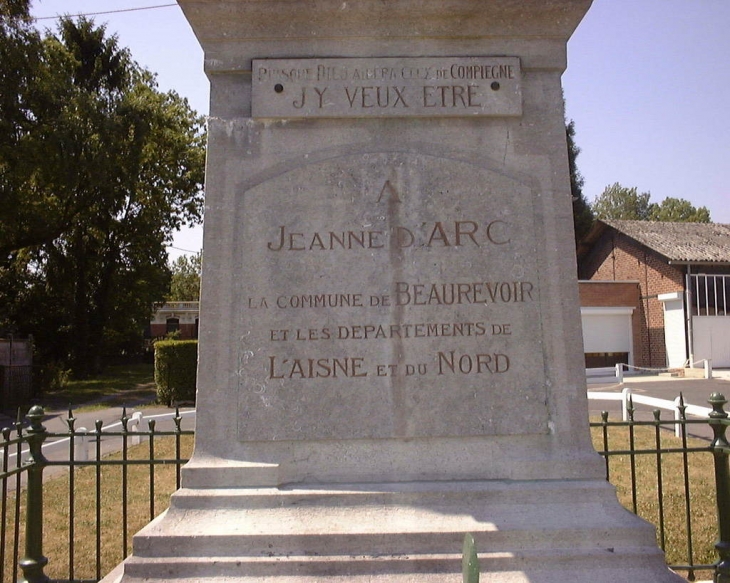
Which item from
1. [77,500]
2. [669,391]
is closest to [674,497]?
[77,500]

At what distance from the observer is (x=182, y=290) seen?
59.7m

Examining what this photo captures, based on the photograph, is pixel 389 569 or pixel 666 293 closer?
pixel 389 569

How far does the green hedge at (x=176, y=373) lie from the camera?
1741cm

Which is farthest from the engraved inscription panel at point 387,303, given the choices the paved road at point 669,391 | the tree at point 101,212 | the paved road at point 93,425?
the tree at point 101,212

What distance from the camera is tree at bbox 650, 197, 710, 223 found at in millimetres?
60000

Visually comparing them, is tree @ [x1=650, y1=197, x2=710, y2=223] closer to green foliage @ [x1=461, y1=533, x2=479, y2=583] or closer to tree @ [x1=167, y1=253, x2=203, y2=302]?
tree @ [x1=167, y1=253, x2=203, y2=302]

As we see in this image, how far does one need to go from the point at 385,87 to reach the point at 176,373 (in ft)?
51.0

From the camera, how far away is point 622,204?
211ft

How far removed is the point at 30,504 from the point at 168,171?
85.1 ft

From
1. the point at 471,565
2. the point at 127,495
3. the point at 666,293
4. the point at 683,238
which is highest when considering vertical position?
the point at 683,238

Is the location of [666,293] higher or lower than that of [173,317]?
lower

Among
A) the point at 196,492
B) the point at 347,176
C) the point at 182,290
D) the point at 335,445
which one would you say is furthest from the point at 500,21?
the point at 182,290

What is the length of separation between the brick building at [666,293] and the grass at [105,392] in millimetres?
17349

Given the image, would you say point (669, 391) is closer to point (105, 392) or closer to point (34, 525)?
point (105, 392)
